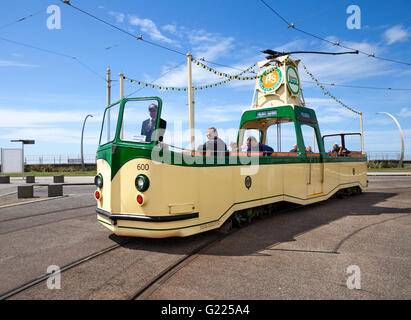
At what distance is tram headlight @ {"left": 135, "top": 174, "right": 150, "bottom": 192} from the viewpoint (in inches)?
185

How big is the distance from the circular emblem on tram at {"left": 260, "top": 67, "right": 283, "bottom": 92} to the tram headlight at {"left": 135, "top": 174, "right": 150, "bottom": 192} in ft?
21.2

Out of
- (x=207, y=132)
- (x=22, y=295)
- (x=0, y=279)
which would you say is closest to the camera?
(x=22, y=295)

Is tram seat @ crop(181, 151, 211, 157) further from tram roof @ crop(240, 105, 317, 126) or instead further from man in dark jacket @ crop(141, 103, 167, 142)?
tram roof @ crop(240, 105, 317, 126)

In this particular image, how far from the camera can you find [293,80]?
10008 millimetres

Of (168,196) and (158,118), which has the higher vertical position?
(158,118)

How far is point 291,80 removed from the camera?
388 inches

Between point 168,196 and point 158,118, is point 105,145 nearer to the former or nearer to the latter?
point 158,118

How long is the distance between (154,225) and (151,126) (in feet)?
5.30

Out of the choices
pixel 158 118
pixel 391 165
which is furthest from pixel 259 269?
pixel 391 165

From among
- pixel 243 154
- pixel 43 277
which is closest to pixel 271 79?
pixel 243 154

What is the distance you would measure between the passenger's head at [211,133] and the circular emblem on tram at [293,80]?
4471 mm

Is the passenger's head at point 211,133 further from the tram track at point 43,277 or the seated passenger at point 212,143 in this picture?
the tram track at point 43,277
